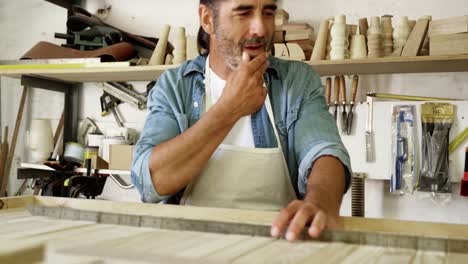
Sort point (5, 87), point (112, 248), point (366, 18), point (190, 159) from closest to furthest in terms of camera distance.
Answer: point (112, 248) → point (190, 159) → point (366, 18) → point (5, 87)

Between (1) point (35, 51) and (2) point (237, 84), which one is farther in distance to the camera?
(1) point (35, 51)

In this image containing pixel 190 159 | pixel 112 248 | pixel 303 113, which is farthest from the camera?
pixel 303 113

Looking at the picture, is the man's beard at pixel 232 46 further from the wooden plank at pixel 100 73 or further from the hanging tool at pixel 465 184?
the hanging tool at pixel 465 184

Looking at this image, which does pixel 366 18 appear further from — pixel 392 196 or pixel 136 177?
pixel 136 177

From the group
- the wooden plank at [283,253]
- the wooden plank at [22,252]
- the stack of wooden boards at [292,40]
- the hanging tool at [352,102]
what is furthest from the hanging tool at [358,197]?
the wooden plank at [22,252]

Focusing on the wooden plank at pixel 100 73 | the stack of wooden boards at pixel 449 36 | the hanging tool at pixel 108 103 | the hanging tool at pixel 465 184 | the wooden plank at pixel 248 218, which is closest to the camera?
the wooden plank at pixel 248 218

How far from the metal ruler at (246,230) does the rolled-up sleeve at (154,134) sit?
360 mm

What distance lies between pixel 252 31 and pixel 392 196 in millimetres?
1598

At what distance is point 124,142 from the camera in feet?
9.95

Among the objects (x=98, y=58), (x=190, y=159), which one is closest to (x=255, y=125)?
(x=190, y=159)

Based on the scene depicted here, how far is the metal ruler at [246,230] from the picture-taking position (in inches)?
28.2

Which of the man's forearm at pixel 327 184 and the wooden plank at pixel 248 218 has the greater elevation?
the man's forearm at pixel 327 184

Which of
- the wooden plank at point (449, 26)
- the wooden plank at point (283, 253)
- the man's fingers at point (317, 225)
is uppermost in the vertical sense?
the wooden plank at point (449, 26)

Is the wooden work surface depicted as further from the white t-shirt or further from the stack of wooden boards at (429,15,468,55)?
the stack of wooden boards at (429,15,468,55)
